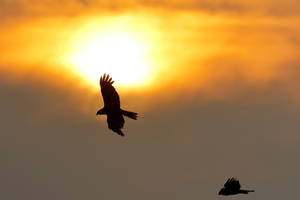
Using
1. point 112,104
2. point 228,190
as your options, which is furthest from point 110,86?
point 228,190

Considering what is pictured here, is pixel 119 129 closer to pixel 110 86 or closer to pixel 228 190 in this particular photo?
pixel 110 86

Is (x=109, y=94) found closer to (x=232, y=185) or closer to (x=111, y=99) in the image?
(x=111, y=99)

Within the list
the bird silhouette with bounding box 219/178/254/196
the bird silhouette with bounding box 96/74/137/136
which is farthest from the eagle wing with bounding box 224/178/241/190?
the bird silhouette with bounding box 96/74/137/136

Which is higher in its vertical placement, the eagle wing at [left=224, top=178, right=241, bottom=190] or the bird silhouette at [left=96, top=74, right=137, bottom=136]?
the bird silhouette at [left=96, top=74, right=137, bottom=136]

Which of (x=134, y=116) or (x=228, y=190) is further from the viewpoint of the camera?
(x=228, y=190)

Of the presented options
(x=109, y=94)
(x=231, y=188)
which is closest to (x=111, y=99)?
(x=109, y=94)

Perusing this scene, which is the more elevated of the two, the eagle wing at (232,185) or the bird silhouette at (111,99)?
the bird silhouette at (111,99)

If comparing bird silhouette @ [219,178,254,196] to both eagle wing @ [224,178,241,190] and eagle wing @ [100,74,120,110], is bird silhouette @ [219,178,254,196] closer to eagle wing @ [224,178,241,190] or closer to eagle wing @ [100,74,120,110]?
eagle wing @ [224,178,241,190]

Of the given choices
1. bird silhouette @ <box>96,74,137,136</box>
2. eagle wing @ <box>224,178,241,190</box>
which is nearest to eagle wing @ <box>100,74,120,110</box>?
bird silhouette @ <box>96,74,137,136</box>

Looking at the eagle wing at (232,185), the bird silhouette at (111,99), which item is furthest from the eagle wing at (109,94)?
the eagle wing at (232,185)

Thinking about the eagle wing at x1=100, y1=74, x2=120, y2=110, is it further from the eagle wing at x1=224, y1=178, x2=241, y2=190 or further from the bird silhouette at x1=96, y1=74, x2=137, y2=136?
the eagle wing at x1=224, y1=178, x2=241, y2=190

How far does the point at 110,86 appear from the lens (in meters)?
54.3

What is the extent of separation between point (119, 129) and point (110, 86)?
8.77 feet

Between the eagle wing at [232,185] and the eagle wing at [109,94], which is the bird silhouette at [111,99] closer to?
the eagle wing at [109,94]
